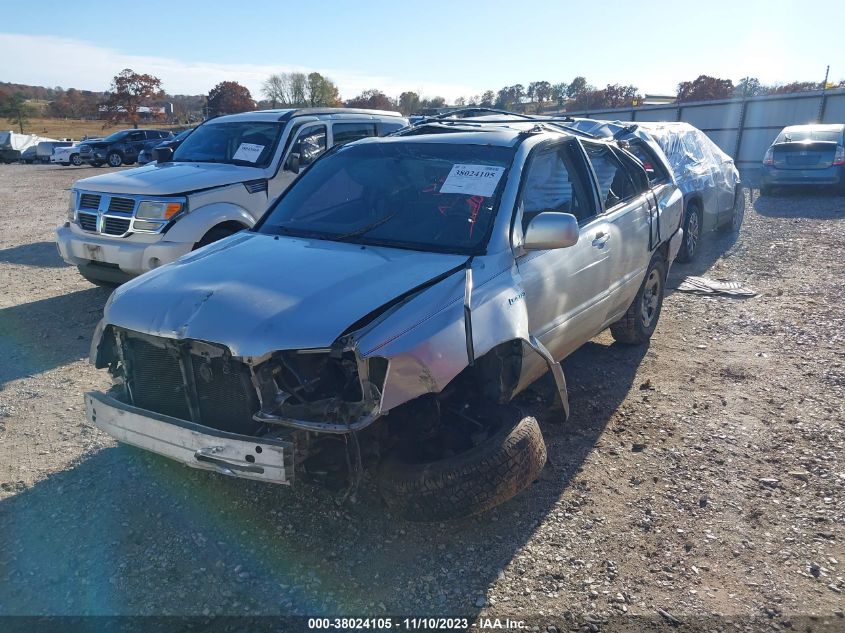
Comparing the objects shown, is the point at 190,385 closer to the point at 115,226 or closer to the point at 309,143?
the point at 115,226

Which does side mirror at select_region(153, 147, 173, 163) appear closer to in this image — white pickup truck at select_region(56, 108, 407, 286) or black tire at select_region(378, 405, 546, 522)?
white pickup truck at select_region(56, 108, 407, 286)

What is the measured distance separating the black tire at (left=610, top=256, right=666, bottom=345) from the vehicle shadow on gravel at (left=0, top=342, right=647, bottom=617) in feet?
6.21

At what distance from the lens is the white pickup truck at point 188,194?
6332 mm

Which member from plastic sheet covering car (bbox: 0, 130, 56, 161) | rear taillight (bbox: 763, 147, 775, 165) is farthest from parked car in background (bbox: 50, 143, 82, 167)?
rear taillight (bbox: 763, 147, 775, 165)

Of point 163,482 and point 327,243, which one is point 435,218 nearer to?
point 327,243

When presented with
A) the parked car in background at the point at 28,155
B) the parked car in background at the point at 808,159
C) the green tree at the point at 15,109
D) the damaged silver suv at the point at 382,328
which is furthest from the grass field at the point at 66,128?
the damaged silver suv at the point at 382,328

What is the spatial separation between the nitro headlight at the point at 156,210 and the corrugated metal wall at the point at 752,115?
19845mm

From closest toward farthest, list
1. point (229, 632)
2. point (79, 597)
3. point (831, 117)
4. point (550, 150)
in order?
point (229, 632), point (79, 597), point (550, 150), point (831, 117)

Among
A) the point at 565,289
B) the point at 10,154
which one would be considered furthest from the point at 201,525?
the point at 10,154

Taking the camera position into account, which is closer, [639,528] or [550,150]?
[639,528]

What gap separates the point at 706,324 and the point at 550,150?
3059 mm

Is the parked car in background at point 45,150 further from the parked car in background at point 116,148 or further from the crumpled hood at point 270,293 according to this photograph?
the crumpled hood at point 270,293

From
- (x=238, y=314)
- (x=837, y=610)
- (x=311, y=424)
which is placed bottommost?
(x=837, y=610)

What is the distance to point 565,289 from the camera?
13.0 ft
